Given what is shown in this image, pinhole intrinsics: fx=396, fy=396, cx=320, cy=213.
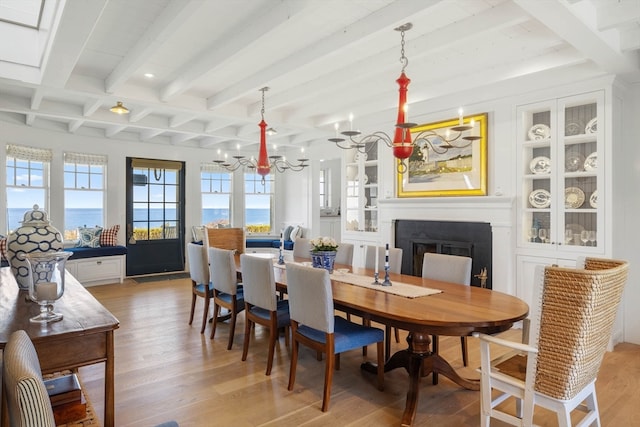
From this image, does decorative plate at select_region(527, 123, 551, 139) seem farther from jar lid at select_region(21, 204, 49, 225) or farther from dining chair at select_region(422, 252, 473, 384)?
jar lid at select_region(21, 204, 49, 225)

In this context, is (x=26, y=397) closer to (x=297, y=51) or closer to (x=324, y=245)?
(x=324, y=245)

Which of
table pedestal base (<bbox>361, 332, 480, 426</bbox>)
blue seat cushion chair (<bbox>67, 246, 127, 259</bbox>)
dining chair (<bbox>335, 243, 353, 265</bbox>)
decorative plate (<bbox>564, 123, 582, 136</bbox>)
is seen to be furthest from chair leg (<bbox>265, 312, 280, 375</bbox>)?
blue seat cushion chair (<bbox>67, 246, 127, 259</bbox>)

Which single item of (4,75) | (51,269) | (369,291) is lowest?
(369,291)

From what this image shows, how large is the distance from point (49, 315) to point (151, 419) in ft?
3.44

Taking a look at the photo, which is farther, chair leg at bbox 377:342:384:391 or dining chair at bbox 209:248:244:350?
dining chair at bbox 209:248:244:350

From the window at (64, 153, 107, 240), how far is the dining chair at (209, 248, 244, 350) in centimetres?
414

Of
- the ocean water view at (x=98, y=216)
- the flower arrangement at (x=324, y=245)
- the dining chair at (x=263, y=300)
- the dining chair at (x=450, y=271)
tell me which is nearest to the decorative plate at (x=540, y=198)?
the dining chair at (x=450, y=271)

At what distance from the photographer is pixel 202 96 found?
4.94 m

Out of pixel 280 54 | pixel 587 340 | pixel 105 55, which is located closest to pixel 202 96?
pixel 105 55

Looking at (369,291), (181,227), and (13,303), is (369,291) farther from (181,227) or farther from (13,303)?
(181,227)

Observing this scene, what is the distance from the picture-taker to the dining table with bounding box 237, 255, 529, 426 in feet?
6.95

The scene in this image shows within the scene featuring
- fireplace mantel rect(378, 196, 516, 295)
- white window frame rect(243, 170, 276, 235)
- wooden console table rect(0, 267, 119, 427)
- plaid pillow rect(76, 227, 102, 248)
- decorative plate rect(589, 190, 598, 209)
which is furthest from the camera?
white window frame rect(243, 170, 276, 235)

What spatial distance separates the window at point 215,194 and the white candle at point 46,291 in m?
6.17

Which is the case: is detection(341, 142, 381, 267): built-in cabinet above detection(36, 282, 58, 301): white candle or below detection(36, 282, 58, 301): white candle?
above
